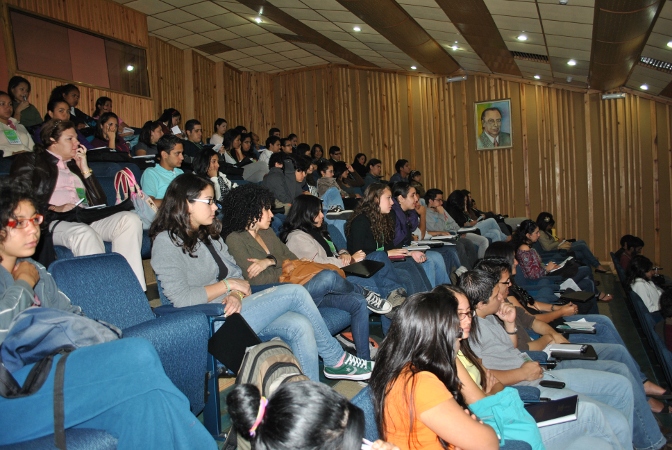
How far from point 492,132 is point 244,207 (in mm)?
7311

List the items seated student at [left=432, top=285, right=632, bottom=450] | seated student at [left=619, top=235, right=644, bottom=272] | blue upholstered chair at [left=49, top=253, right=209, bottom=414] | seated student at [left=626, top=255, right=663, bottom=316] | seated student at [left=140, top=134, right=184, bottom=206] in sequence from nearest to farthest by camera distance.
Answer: blue upholstered chair at [left=49, top=253, right=209, bottom=414] → seated student at [left=432, top=285, right=632, bottom=450] → seated student at [left=140, top=134, right=184, bottom=206] → seated student at [left=626, top=255, right=663, bottom=316] → seated student at [left=619, top=235, right=644, bottom=272]

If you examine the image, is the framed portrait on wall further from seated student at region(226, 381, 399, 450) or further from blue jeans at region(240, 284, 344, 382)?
seated student at region(226, 381, 399, 450)

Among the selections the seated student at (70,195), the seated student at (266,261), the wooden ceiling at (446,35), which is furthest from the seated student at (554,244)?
the seated student at (70,195)

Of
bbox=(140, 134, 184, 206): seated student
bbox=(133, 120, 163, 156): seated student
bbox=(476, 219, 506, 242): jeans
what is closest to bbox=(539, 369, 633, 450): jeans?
bbox=(140, 134, 184, 206): seated student

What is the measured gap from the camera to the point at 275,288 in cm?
268

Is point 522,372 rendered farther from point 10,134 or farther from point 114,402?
point 10,134

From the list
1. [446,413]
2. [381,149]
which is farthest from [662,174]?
[446,413]

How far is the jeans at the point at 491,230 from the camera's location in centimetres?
752

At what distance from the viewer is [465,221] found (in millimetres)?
7699

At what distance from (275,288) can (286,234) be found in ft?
4.11

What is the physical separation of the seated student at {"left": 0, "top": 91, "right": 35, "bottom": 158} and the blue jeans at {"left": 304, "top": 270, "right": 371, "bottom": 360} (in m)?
2.73

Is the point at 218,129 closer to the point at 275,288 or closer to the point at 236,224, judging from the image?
the point at 236,224

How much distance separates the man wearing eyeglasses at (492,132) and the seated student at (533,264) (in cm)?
323

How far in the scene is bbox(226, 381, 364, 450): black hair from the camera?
46.2 inches
